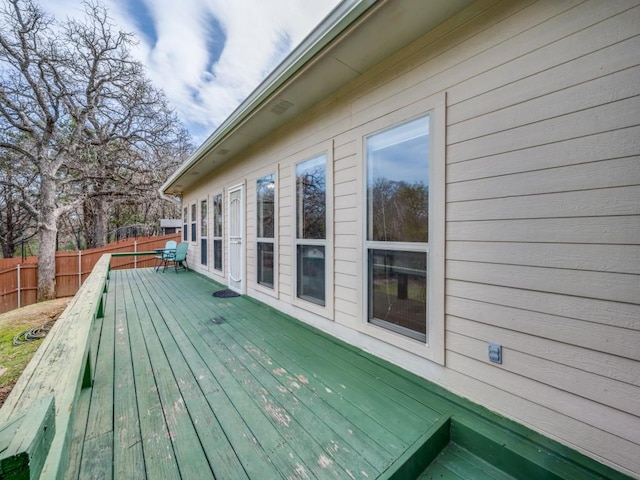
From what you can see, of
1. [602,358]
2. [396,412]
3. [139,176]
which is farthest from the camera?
[139,176]

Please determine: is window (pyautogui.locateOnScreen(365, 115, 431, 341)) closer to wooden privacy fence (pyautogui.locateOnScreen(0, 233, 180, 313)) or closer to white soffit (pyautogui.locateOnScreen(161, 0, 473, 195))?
white soffit (pyautogui.locateOnScreen(161, 0, 473, 195))

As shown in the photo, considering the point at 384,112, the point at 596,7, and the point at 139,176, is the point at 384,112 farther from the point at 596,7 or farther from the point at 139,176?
the point at 139,176

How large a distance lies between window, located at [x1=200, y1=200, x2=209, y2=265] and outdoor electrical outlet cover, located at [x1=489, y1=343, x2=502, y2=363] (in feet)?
20.5

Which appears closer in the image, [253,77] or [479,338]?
[479,338]

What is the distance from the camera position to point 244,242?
466 centimetres

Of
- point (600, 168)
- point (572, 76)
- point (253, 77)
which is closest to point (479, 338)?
point (600, 168)

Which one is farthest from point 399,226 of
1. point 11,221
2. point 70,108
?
point 11,221

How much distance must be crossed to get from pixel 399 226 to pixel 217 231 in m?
4.84

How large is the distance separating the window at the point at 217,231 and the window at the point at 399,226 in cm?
428

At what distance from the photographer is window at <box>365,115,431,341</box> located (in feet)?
6.52

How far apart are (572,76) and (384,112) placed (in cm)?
116

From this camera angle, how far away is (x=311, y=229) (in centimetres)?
309

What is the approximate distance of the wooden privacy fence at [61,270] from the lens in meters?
9.20

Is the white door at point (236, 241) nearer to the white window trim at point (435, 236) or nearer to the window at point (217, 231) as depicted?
the window at point (217, 231)
